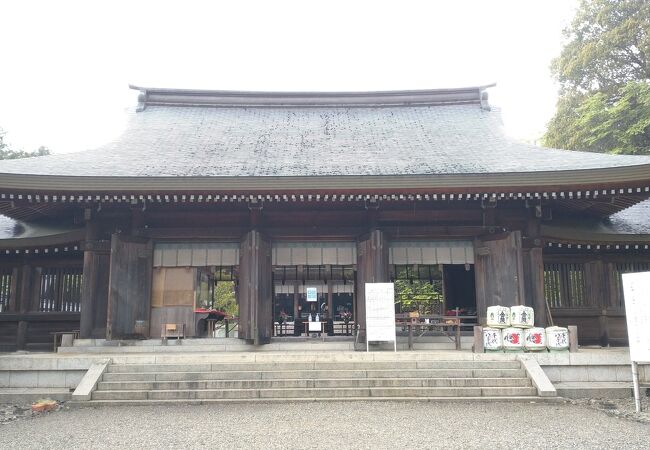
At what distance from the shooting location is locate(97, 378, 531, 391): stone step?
916cm

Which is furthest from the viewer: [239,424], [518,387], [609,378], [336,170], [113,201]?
[336,170]

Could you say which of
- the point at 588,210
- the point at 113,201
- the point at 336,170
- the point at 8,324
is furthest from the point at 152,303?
the point at 588,210

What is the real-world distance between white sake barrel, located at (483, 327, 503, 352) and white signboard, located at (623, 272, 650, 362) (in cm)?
259

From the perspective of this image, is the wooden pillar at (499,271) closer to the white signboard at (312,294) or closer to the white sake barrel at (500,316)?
the white sake barrel at (500,316)

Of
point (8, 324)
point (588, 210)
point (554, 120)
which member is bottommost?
point (8, 324)

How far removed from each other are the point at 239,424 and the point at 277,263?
606cm

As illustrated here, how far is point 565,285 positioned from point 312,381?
7.68 metres

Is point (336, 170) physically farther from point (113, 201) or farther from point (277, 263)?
point (113, 201)

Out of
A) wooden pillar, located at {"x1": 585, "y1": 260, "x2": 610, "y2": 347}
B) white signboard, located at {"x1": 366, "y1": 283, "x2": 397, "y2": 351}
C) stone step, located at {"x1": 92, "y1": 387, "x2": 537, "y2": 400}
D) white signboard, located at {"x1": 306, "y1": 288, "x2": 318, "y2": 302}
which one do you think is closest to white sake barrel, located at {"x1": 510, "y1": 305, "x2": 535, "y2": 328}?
stone step, located at {"x1": 92, "y1": 387, "x2": 537, "y2": 400}

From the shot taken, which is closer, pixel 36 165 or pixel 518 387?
pixel 518 387

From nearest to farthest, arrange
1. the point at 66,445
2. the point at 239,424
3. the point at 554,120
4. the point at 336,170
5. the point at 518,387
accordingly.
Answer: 1. the point at 66,445
2. the point at 239,424
3. the point at 518,387
4. the point at 336,170
5. the point at 554,120

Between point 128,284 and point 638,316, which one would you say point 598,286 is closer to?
point 638,316

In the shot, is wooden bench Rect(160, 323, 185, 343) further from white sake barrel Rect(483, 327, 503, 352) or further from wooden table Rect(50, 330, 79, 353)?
white sake barrel Rect(483, 327, 503, 352)

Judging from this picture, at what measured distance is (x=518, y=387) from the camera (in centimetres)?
909
